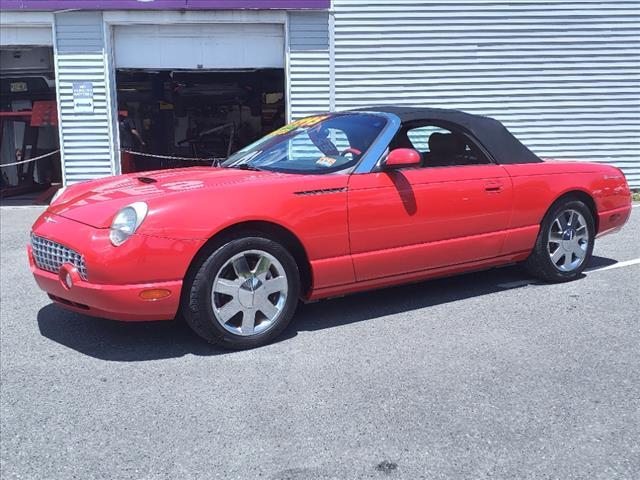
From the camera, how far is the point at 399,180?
446 centimetres

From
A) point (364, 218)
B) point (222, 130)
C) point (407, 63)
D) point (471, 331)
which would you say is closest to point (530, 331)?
point (471, 331)

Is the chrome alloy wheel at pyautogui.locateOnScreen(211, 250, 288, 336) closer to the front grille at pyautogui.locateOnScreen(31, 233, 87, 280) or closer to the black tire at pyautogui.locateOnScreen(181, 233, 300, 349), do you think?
the black tire at pyautogui.locateOnScreen(181, 233, 300, 349)

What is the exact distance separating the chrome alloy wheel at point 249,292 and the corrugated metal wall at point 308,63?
7.29m

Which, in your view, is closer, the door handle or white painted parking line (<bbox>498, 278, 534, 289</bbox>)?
the door handle

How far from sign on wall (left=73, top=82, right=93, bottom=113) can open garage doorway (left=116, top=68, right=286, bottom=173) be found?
198 cm

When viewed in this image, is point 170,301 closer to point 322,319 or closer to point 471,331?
point 322,319

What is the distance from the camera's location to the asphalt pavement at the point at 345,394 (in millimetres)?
2730

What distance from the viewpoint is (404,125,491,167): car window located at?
4.91 metres

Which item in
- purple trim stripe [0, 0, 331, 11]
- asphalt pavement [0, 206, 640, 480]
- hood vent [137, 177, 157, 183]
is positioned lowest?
asphalt pavement [0, 206, 640, 480]

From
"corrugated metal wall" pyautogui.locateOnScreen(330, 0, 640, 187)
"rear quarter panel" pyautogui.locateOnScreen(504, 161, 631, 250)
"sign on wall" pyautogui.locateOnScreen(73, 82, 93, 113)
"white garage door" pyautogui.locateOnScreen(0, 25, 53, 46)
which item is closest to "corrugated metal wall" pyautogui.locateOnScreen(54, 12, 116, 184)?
"sign on wall" pyautogui.locateOnScreen(73, 82, 93, 113)

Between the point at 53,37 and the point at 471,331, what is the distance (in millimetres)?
9094

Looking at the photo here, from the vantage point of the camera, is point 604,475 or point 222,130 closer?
point 604,475

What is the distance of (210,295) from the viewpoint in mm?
3811

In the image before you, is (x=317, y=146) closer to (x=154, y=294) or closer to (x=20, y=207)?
(x=154, y=294)
